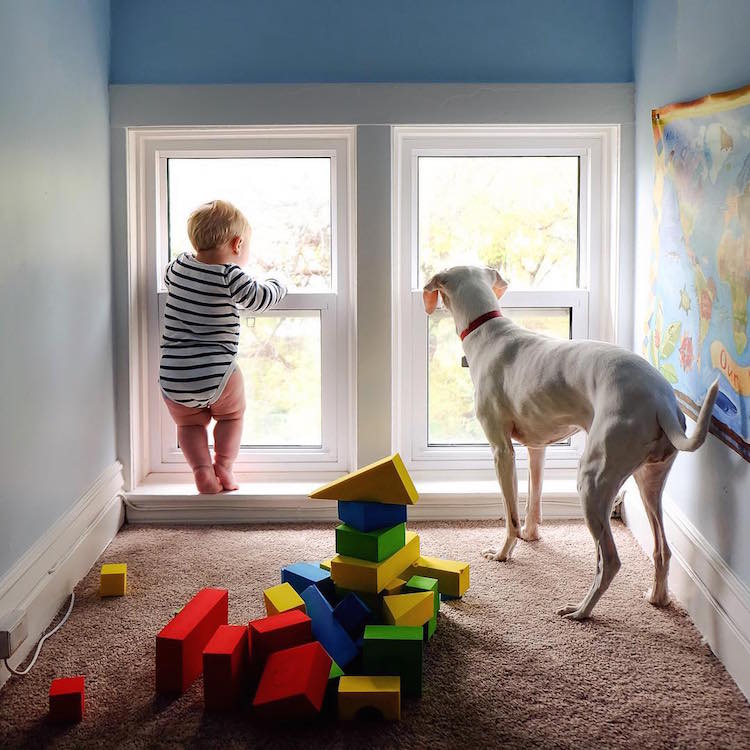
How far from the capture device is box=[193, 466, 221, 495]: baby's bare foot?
286 cm

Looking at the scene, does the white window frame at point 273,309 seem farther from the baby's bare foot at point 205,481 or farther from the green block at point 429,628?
the green block at point 429,628

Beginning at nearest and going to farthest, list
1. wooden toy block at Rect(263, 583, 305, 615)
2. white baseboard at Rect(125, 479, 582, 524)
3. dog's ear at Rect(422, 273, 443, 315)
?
wooden toy block at Rect(263, 583, 305, 615) < dog's ear at Rect(422, 273, 443, 315) < white baseboard at Rect(125, 479, 582, 524)

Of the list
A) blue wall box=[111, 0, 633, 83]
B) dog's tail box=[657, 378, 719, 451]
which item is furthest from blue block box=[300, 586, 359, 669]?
blue wall box=[111, 0, 633, 83]

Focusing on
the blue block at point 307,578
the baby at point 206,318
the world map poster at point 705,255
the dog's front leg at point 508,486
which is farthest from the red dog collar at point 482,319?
the blue block at point 307,578

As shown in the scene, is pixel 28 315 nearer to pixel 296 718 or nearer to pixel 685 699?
pixel 296 718

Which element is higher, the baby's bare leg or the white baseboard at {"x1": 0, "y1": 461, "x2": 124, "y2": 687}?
the baby's bare leg

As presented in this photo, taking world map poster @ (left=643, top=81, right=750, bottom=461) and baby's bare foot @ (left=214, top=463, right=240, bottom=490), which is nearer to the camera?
world map poster @ (left=643, top=81, right=750, bottom=461)

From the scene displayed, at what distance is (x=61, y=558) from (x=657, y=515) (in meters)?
1.60

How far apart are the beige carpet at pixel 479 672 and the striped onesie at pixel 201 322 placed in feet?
1.91

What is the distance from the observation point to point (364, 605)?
72.9 inches

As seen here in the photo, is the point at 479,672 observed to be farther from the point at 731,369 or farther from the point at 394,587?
the point at 731,369

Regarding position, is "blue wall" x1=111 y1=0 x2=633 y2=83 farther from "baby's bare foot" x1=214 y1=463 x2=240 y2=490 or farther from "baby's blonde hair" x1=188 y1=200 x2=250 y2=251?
"baby's bare foot" x1=214 y1=463 x2=240 y2=490

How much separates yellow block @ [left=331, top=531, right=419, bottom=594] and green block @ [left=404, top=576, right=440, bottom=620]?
44 millimetres

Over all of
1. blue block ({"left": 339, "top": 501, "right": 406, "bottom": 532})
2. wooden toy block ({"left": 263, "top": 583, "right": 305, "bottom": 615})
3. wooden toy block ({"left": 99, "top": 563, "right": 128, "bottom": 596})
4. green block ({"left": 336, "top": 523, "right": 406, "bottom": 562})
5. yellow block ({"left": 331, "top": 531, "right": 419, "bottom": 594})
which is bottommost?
wooden toy block ({"left": 99, "top": 563, "right": 128, "bottom": 596})
